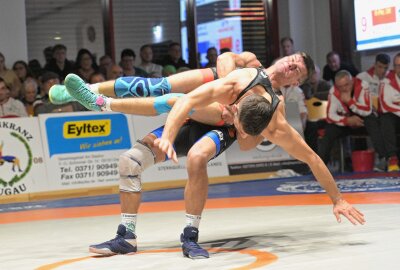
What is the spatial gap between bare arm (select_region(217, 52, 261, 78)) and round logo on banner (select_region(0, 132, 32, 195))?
3.58 m

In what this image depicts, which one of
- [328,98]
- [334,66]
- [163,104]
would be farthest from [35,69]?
[163,104]

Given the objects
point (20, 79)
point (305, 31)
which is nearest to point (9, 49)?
point (20, 79)

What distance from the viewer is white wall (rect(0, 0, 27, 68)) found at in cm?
1047

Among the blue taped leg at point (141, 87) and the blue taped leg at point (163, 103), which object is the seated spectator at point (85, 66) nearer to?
the blue taped leg at point (141, 87)

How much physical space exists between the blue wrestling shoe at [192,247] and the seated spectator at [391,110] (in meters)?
5.03

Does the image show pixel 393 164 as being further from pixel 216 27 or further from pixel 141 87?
pixel 141 87

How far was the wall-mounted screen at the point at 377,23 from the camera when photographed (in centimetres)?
1082

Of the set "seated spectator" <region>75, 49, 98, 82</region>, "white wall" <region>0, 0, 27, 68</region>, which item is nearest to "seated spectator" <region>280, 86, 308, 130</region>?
"seated spectator" <region>75, 49, 98, 82</region>

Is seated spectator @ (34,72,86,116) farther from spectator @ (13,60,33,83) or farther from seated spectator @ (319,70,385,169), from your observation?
seated spectator @ (319,70,385,169)

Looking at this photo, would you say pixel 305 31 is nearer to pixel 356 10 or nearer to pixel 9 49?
pixel 356 10

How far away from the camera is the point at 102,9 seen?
11586 mm

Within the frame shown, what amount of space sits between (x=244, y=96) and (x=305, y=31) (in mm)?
8558

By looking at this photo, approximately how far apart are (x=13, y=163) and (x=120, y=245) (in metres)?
3.94

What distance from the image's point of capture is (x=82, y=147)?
26.6 feet
